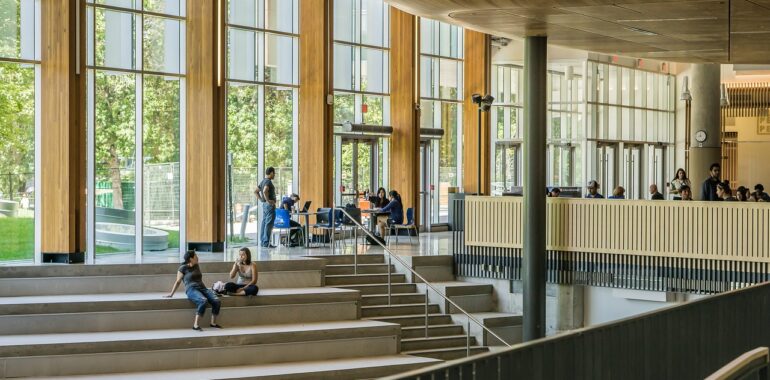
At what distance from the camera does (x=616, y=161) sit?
35.0 metres

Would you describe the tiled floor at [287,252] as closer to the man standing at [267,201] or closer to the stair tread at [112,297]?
the man standing at [267,201]

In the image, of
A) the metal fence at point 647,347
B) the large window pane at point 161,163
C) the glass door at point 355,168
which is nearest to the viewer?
the metal fence at point 647,347

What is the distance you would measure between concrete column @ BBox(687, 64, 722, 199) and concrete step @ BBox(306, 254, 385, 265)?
A: 32.9 feet

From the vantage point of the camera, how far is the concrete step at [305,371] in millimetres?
13234

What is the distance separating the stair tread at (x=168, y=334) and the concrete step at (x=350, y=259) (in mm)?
2712

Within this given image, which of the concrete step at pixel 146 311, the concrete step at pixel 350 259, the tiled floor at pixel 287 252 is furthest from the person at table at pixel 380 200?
the concrete step at pixel 146 311

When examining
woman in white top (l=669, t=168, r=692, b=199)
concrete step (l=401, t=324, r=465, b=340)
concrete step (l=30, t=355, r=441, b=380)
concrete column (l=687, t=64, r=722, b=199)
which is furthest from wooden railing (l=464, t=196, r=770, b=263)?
concrete column (l=687, t=64, r=722, b=199)

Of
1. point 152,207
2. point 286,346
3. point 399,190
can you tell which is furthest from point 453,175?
point 286,346

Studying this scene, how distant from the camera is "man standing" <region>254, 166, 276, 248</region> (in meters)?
20.0

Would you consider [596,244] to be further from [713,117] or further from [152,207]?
[713,117]

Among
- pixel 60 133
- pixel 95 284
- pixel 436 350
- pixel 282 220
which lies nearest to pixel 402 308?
pixel 436 350

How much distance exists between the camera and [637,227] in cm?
1717

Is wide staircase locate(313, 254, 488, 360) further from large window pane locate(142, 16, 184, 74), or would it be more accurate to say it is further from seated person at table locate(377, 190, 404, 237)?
large window pane locate(142, 16, 184, 74)

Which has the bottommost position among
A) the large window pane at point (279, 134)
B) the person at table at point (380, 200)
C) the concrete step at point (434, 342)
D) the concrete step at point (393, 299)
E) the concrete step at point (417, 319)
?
the concrete step at point (434, 342)
